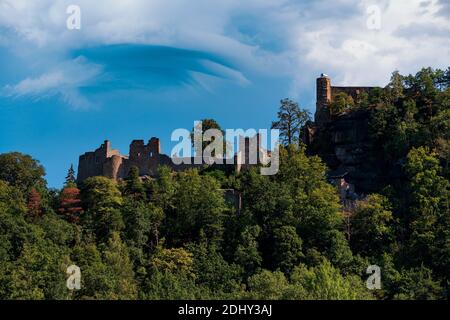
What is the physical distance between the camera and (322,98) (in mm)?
91188

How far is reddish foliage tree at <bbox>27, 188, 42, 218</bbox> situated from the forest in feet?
0.32

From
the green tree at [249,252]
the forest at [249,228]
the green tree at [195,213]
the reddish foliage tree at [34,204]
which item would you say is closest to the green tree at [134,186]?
the forest at [249,228]

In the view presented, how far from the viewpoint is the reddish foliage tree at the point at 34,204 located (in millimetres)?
76625

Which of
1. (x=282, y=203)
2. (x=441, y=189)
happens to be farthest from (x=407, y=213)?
(x=282, y=203)

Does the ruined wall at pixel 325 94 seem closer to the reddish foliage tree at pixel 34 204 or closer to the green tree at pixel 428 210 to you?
the green tree at pixel 428 210

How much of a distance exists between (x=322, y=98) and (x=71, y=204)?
23.2 meters

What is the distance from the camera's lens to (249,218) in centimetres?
7550

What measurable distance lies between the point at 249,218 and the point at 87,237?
10423 mm

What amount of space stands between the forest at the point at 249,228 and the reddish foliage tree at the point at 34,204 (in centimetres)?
10

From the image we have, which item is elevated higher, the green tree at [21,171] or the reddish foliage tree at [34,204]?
the green tree at [21,171]

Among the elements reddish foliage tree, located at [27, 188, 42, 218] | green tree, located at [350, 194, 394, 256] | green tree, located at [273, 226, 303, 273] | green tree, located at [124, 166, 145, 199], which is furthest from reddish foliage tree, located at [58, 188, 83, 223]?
green tree, located at [350, 194, 394, 256]

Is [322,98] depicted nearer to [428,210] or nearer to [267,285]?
[428,210]

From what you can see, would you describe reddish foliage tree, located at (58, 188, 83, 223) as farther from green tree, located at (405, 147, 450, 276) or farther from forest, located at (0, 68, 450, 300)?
green tree, located at (405, 147, 450, 276)
